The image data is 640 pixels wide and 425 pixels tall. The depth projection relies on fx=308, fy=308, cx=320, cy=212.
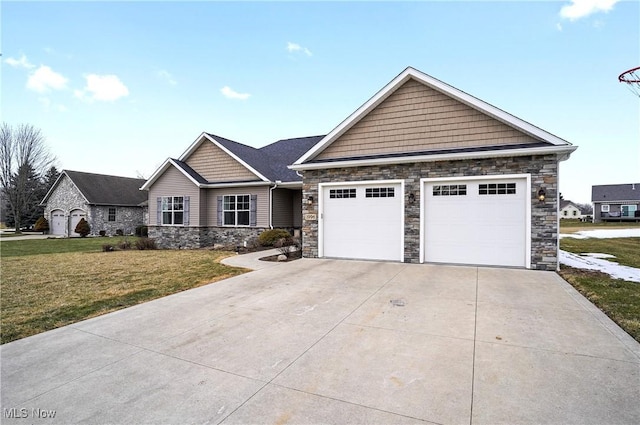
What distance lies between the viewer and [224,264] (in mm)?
10375

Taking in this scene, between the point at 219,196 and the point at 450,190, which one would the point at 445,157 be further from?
the point at 219,196

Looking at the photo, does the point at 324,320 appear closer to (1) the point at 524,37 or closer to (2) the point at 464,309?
(2) the point at 464,309

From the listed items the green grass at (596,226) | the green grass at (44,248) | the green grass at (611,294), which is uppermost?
the green grass at (611,294)

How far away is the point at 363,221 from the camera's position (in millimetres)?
10719

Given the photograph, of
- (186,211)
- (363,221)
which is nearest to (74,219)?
(186,211)

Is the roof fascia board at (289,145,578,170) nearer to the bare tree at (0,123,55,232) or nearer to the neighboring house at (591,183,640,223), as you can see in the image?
the bare tree at (0,123,55,232)

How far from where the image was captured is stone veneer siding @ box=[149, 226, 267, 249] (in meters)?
16.0

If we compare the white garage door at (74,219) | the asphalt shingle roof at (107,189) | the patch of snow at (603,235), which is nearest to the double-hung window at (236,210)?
the asphalt shingle roof at (107,189)

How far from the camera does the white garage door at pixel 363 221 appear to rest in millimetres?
10258

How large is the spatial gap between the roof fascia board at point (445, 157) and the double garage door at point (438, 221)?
69 centimetres

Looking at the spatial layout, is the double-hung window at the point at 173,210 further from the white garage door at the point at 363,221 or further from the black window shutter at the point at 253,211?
the white garage door at the point at 363,221

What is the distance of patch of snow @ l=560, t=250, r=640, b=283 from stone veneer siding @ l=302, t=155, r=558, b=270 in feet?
4.86

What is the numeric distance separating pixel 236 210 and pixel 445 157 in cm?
1094

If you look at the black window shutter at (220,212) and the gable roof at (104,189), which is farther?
the gable roof at (104,189)
